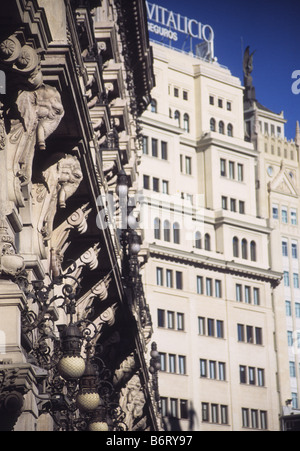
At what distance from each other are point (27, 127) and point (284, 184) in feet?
326

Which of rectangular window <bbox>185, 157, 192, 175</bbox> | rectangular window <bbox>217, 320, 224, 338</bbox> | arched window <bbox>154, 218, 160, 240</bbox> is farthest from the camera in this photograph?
rectangular window <bbox>185, 157, 192, 175</bbox>

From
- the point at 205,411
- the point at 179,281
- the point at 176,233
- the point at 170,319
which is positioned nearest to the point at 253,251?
the point at 176,233

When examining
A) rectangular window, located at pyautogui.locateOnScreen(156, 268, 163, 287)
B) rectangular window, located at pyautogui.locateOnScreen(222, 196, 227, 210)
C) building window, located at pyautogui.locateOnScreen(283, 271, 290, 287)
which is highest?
rectangular window, located at pyautogui.locateOnScreen(222, 196, 227, 210)

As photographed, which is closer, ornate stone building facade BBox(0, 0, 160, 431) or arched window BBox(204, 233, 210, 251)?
ornate stone building facade BBox(0, 0, 160, 431)

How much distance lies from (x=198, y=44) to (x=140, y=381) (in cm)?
6091

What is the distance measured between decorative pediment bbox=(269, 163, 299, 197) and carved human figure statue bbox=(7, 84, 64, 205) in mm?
96340

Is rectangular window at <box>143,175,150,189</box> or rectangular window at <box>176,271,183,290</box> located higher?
rectangular window at <box>143,175,150,189</box>

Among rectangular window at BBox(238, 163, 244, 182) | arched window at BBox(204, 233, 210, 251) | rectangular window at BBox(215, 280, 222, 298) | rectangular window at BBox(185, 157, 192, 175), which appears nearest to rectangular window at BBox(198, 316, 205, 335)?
rectangular window at BBox(215, 280, 222, 298)

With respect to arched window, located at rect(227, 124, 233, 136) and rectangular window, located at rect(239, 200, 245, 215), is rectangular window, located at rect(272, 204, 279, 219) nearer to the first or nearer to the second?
rectangular window, located at rect(239, 200, 245, 215)

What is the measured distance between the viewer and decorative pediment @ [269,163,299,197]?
4544 inches

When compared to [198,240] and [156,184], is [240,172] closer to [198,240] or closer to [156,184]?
[198,240]

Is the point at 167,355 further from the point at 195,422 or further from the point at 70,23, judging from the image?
the point at 70,23

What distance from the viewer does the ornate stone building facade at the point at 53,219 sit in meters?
16.9

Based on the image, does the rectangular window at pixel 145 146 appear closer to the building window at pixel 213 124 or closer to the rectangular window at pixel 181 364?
the building window at pixel 213 124
